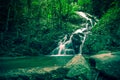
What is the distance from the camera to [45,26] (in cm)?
2319

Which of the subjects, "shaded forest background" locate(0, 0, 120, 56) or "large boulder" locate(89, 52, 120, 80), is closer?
"large boulder" locate(89, 52, 120, 80)

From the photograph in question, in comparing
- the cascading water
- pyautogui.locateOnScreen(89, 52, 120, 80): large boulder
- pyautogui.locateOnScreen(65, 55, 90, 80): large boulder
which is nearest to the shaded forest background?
the cascading water

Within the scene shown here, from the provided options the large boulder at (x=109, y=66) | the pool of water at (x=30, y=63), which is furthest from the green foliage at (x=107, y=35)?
the large boulder at (x=109, y=66)

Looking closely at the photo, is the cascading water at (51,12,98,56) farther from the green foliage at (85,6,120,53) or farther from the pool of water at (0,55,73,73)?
the pool of water at (0,55,73,73)

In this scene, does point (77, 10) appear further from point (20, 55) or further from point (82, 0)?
point (20, 55)

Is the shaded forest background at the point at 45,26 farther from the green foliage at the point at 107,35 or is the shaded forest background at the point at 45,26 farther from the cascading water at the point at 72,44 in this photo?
the cascading water at the point at 72,44

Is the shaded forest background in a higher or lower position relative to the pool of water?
higher

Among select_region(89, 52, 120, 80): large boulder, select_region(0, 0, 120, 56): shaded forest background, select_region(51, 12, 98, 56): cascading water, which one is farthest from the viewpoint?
select_region(51, 12, 98, 56): cascading water

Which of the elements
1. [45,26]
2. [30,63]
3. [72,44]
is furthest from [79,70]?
[45,26]

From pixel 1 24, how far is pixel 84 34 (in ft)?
28.9

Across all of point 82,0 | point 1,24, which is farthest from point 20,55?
point 82,0

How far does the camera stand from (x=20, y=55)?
18969 mm

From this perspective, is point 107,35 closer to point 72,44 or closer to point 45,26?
point 72,44

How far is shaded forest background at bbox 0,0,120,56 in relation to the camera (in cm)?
1781
